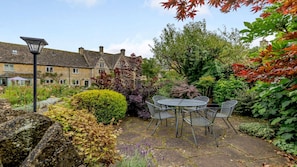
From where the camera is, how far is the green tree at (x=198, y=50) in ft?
26.5

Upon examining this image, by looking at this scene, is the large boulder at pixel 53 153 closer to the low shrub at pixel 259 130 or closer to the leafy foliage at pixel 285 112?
the leafy foliage at pixel 285 112

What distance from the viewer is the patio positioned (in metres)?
2.46

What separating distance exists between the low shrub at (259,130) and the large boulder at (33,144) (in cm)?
367

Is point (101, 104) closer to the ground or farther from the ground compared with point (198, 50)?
closer to the ground

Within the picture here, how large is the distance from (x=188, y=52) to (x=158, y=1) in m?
7.11

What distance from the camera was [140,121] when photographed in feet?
15.2

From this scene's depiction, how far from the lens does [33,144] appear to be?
1608mm

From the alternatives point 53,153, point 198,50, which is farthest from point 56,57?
point 53,153

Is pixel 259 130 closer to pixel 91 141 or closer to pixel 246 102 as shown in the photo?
pixel 246 102

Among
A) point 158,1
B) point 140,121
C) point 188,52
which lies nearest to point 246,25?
point 158,1

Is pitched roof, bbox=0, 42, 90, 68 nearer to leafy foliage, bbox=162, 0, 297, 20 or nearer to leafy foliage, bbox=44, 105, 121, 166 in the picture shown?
leafy foliage, bbox=44, 105, 121, 166

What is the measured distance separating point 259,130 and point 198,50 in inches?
212

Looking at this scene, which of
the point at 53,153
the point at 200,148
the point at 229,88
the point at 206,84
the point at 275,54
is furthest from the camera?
the point at 206,84

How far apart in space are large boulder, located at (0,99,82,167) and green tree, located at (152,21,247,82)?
736 centimetres
